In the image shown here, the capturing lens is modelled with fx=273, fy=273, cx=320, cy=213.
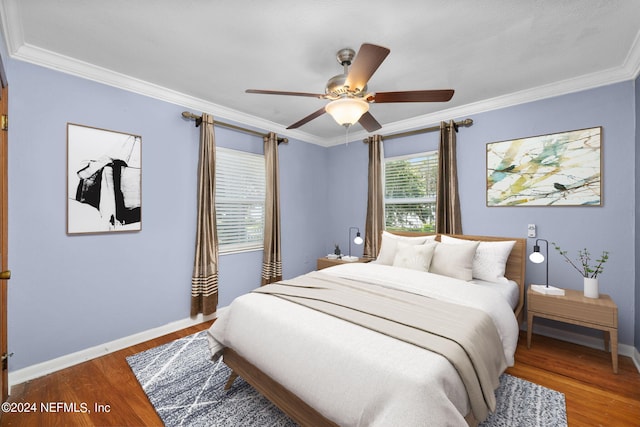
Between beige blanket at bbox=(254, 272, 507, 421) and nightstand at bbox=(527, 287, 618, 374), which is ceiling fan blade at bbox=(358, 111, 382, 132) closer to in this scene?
beige blanket at bbox=(254, 272, 507, 421)

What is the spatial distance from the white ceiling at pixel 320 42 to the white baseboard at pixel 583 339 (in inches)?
97.7

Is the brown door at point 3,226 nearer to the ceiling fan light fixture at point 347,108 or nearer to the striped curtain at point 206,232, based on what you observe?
the striped curtain at point 206,232

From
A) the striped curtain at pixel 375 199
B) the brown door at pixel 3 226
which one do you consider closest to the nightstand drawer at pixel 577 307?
the striped curtain at pixel 375 199

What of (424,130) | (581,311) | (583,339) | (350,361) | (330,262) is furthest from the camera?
(330,262)

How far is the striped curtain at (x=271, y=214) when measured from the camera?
3.92 meters

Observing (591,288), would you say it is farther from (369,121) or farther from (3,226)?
(3,226)

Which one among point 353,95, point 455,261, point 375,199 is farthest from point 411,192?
point 353,95

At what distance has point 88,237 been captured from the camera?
2.51 m

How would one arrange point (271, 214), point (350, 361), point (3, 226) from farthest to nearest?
point (271, 214), point (3, 226), point (350, 361)

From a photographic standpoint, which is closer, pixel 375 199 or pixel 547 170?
pixel 547 170

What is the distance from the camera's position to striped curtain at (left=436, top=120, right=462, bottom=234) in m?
3.43

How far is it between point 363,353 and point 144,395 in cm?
178

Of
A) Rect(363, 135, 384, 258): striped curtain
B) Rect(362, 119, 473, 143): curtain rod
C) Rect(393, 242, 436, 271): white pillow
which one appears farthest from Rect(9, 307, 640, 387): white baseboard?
Rect(362, 119, 473, 143): curtain rod

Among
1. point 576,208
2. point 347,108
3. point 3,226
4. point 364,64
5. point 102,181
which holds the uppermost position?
point 364,64
